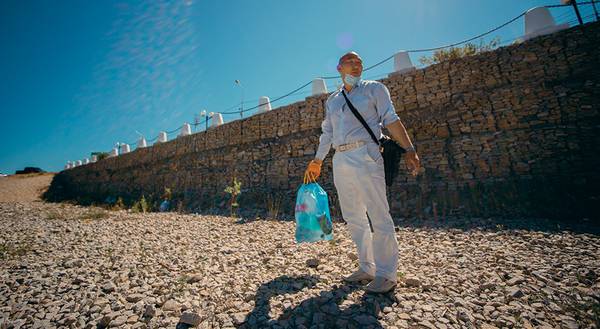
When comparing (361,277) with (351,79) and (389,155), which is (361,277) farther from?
(351,79)

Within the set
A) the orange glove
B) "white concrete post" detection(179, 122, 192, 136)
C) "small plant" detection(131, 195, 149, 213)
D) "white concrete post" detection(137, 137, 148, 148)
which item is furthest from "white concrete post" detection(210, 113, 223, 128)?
the orange glove

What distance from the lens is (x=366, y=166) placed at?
2.16 meters

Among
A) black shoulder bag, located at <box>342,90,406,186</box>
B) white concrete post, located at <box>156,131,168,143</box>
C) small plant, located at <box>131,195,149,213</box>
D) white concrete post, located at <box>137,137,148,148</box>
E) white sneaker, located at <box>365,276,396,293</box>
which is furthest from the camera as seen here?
white concrete post, located at <box>137,137,148,148</box>

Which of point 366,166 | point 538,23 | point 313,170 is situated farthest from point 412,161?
point 538,23

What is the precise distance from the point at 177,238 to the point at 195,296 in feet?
9.07

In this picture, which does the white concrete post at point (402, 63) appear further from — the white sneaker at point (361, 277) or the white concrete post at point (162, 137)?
the white concrete post at point (162, 137)

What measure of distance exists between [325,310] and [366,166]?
48.9 inches

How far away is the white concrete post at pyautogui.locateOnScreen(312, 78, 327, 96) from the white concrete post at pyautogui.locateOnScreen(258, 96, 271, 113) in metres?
2.45

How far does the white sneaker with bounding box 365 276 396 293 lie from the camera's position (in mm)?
2080

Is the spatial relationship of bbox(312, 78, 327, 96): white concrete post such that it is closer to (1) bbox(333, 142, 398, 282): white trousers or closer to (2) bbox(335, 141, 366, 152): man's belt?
(2) bbox(335, 141, 366, 152): man's belt

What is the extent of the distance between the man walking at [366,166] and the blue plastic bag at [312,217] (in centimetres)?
28

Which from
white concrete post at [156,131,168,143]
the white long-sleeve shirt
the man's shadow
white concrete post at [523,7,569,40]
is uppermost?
white concrete post at [156,131,168,143]

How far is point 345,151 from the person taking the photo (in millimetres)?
2285

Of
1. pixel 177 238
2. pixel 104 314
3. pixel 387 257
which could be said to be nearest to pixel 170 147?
pixel 177 238
